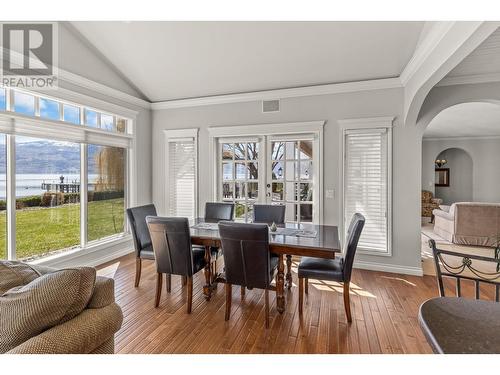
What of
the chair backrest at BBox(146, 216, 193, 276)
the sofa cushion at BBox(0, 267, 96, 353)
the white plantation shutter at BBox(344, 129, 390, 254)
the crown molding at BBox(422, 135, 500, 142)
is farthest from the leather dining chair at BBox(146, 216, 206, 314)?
the crown molding at BBox(422, 135, 500, 142)

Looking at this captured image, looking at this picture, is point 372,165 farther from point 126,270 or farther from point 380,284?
point 126,270

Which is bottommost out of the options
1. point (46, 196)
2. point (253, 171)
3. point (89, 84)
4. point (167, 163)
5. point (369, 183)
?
point (46, 196)

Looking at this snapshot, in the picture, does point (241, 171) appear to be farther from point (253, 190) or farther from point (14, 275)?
point (14, 275)

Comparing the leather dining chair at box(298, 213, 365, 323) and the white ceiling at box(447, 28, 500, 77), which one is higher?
the white ceiling at box(447, 28, 500, 77)

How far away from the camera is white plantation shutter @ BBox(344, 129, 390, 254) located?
143 inches

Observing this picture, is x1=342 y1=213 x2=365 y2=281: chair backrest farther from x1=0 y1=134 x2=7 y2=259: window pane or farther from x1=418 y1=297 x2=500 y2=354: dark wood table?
x1=0 y1=134 x2=7 y2=259: window pane

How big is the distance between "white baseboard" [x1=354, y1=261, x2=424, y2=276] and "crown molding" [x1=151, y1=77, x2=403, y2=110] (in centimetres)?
251

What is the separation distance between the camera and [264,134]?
4172 mm

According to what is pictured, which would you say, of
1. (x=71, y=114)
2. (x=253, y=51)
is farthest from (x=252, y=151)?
(x=71, y=114)

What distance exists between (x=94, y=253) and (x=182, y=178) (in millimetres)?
1835

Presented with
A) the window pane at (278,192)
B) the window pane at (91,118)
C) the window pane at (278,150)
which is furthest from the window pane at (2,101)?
the window pane at (278,192)

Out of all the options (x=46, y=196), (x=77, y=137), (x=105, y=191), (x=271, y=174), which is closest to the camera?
(x=46, y=196)
